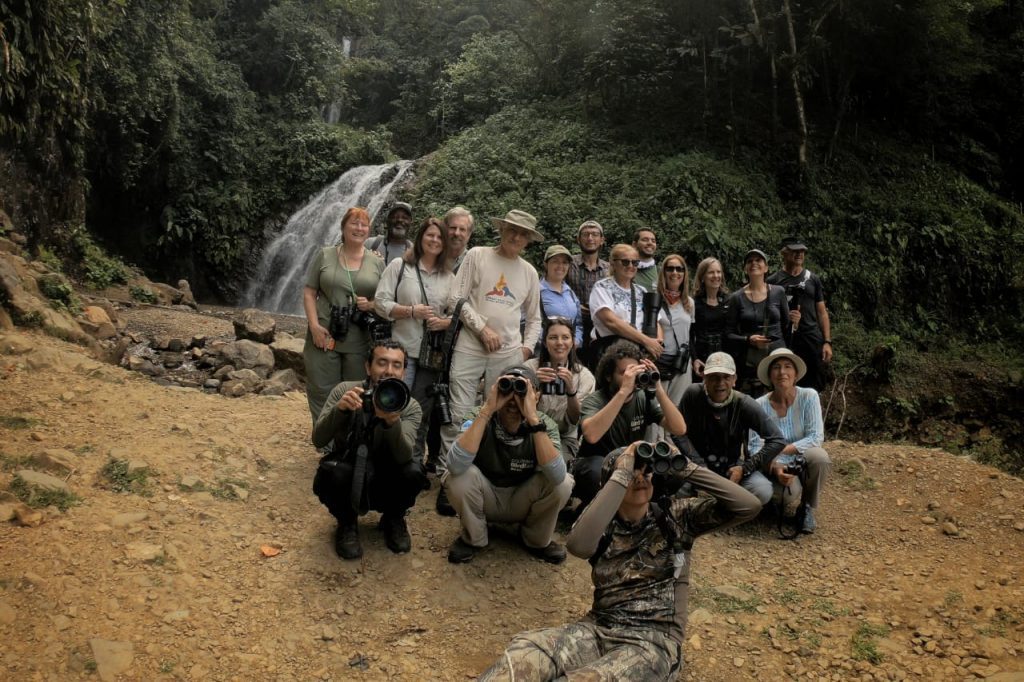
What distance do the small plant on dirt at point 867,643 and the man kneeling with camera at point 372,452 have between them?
2.52m

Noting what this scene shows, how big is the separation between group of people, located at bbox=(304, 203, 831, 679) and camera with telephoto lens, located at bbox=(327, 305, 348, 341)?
2 cm

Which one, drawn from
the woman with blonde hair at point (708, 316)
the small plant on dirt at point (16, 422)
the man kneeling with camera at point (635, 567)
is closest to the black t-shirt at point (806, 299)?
the woman with blonde hair at point (708, 316)

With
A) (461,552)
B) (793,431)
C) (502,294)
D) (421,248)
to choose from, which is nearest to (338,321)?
(421,248)

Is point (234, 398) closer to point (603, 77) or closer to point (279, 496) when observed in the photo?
point (279, 496)

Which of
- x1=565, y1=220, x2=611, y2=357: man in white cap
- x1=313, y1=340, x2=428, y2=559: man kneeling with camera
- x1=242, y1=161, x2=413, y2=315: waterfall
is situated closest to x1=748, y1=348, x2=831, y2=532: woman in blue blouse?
x1=565, y1=220, x2=611, y2=357: man in white cap

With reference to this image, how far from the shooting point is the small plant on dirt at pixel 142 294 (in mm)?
11898

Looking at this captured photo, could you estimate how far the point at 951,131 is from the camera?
1338 cm

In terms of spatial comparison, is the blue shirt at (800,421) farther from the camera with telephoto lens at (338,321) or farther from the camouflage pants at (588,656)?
the camera with telephoto lens at (338,321)

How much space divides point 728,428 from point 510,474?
1.75m

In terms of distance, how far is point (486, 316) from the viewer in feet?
14.4

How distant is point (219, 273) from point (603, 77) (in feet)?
33.8

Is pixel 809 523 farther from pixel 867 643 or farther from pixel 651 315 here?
pixel 651 315

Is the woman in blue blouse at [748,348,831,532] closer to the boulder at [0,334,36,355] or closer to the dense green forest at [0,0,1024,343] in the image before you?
the dense green forest at [0,0,1024,343]

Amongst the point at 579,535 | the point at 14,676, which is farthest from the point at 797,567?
the point at 14,676
